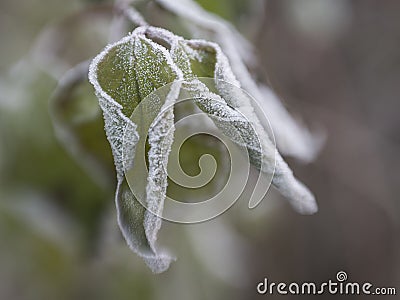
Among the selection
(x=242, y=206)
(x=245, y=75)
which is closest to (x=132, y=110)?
(x=245, y=75)

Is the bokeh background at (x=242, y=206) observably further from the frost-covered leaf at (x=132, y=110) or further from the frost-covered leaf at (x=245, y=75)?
the frost-covered leaf at (x=132, y=110)

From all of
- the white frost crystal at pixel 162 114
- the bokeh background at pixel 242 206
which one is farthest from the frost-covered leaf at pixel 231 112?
the bokeh background at pixel 242 206

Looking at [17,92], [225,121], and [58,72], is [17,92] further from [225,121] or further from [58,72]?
[225,121]

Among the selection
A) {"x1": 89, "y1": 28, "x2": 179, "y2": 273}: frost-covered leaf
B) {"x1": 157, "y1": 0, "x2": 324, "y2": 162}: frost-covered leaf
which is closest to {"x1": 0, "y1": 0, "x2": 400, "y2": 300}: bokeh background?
{"x1": 157, "y1": 0, "x2": 324, "y2": 162}: frost-covered leaf

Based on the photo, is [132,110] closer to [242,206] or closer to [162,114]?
[162,114]

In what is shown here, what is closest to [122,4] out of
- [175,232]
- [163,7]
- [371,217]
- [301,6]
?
[163,7]

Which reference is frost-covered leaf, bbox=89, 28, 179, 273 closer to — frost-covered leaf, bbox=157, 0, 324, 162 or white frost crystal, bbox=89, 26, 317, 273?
white frost crystal, bbox=89, 26, 317, 273

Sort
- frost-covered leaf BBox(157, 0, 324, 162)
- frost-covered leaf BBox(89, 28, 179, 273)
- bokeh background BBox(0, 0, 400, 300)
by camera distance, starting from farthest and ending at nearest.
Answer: bokeh background BBox(0, 0, 400, 300)
frost-covered leaf BBox(157, 0, 324, 162)
frost-covered leaf BBox(89, 28, 179, 273)
